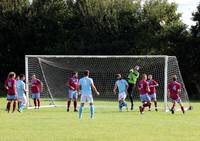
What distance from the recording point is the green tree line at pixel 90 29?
5725cm

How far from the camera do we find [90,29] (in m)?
59.2

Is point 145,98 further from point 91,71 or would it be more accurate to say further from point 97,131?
point 91,71

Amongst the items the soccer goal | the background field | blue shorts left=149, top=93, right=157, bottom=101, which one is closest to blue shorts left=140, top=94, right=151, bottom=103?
blue shorts left=149, top=93, right=157, bottom=101


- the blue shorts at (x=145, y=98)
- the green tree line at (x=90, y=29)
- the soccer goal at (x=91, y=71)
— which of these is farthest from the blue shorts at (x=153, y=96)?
the green tree line at (x=90, y=29)

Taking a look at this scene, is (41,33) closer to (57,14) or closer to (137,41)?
(57,14)

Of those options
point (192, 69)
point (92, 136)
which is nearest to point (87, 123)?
point (92, 136)

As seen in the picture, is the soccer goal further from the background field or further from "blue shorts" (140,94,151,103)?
the background field

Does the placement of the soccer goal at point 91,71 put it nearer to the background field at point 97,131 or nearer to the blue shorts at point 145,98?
the blue shorts at point 145,98

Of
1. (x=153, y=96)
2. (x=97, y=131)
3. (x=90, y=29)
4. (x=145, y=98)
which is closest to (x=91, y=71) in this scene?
(x=153, y=96)

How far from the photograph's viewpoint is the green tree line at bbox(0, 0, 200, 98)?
5725 centimetres

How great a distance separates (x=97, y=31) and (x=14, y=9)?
835 centimetres

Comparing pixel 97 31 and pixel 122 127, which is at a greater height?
pixel 97 31

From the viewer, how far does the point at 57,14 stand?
201 ft

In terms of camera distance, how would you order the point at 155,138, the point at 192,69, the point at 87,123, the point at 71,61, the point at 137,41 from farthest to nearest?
the point at 137,41 → the point at 192,69 → the point at 71,61 → the point at 87,123 → the point at 155,138
